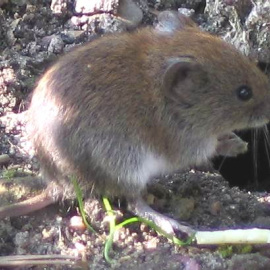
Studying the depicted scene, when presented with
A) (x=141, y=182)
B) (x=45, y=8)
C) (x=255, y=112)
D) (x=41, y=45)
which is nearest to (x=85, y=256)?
(x=141, y=182)

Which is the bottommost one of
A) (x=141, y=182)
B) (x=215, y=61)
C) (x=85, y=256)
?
(x=85, y=256)

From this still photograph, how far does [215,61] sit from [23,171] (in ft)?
4.16

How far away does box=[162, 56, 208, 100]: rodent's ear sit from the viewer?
13.1 feet

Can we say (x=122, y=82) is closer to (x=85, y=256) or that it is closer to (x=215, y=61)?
(x=215, y=61)

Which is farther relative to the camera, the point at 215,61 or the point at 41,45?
the point at 41,45

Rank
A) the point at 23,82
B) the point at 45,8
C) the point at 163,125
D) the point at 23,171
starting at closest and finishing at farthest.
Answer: the point at 163,125
the point at 23,171
the point at 23,82
the point at 45,8

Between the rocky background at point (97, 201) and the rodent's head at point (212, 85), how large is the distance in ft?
1.44

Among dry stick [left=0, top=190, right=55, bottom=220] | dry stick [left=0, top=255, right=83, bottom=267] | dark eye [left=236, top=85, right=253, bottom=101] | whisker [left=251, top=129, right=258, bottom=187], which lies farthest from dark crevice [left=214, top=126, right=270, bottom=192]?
dry stick [left=0, top=255, right=83, bottom=267]

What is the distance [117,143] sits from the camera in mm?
4012

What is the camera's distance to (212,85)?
13.6 ft

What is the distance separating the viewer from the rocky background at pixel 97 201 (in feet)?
12.8

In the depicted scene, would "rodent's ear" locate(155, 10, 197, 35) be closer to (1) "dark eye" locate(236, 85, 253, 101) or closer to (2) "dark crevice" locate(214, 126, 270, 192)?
(1) "dark eye" locate(236, 85, 253, 101)

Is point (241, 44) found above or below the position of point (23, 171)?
above

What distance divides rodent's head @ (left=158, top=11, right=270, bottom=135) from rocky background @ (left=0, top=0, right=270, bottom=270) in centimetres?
44
